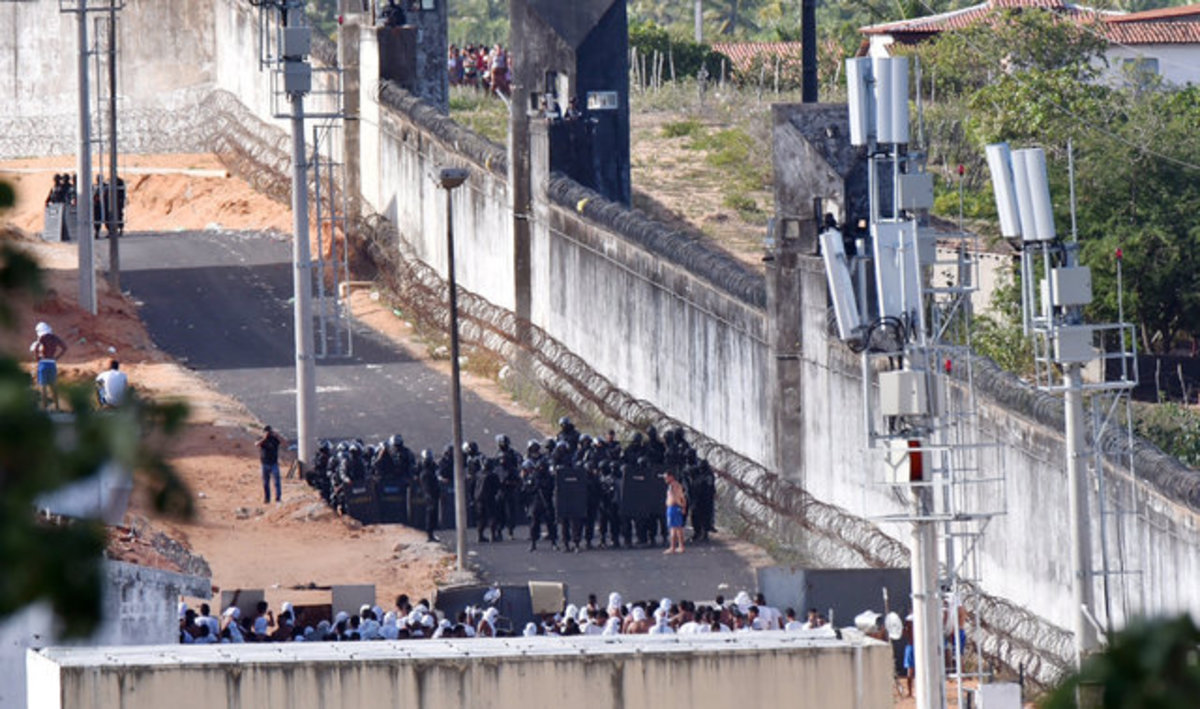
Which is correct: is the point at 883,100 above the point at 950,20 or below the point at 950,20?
below

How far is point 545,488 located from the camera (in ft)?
90.9

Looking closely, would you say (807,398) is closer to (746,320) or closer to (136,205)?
(746,320)

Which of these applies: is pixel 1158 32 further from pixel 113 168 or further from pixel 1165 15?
pixel 113 168

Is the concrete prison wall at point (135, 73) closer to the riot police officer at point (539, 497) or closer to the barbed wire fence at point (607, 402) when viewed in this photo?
the barbed wire fence at point (607, 402)

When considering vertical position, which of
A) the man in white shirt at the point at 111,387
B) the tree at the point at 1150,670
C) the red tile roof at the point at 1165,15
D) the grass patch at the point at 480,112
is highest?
the red tile roof at the point at 1165,15

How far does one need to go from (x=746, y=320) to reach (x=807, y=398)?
1627 mm

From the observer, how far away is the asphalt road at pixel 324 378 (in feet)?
86.8

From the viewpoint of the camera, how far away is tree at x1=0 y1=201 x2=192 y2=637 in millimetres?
4008

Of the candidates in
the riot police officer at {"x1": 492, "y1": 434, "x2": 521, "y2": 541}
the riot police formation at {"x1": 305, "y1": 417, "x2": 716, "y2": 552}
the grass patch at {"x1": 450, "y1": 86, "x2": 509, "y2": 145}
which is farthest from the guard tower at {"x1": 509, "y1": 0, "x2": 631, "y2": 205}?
the grass patch at {"x1": 450, "y1": 86, "x2": 509, "y2": 145}

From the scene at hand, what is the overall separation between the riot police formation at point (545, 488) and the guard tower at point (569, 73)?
23.9 feet

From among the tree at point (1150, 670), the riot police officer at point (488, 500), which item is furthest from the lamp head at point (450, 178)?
the tree at point (1150, 670)

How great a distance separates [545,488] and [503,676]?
12067mm

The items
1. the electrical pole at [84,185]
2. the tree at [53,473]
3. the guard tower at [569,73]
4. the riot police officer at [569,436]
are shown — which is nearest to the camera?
the tree at [53,473]

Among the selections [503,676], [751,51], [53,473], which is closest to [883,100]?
[503,676]
